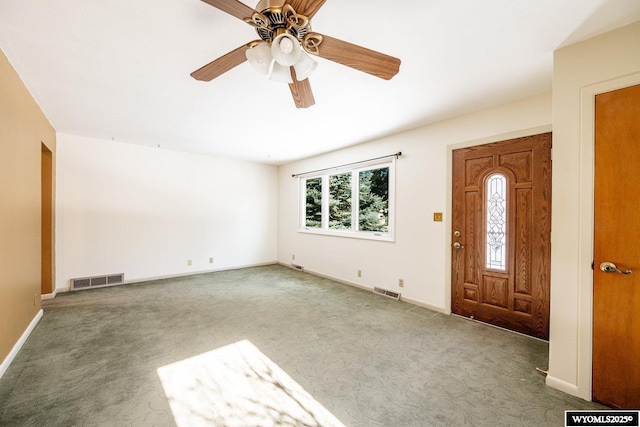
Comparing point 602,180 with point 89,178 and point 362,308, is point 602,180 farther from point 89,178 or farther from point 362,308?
point 89,178

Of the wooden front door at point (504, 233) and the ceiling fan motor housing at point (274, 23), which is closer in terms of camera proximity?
the ceiling fan motor housing at point (274, 23)

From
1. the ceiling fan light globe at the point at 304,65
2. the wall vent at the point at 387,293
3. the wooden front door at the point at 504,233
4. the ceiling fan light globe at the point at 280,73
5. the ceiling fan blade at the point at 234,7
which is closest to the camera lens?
the ceiling fan blade at the point at 234,7

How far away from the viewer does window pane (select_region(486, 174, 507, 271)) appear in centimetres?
282

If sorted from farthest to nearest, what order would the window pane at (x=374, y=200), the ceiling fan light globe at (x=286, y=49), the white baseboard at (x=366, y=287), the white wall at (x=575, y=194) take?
the window pane at (x=374, y=200) → the white baseboard at (x=366, y=287) → the white wall at (x=575, y=194) → the ceiling fan light globe at (x=286, y=49)

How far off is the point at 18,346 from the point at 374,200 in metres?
4.30

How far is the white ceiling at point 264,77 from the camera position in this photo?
60.6 inches

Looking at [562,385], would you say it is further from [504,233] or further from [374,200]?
[374,200]

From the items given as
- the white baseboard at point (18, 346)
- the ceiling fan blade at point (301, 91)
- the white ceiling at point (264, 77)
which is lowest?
the white baseboard at point (18, 346)

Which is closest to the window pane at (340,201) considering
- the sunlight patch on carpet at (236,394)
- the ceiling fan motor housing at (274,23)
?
the sunlight patch on carpet at (236,394)

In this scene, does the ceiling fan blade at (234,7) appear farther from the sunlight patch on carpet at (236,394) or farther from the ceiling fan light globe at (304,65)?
the sunlight patch on carpet at (236,394)

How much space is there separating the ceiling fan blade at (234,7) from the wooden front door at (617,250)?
224 cm

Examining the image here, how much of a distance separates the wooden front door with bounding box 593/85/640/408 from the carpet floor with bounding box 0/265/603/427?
0.25m

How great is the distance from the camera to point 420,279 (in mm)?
3502

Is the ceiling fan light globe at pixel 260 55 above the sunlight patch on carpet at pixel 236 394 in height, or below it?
above
